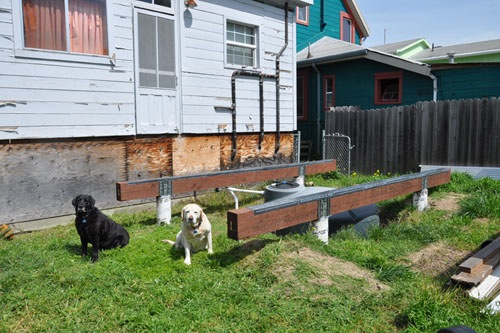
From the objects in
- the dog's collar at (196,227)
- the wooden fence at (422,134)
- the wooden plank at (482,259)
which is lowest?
the wooden plank at (482,259)

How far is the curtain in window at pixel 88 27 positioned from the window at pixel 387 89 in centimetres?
1075

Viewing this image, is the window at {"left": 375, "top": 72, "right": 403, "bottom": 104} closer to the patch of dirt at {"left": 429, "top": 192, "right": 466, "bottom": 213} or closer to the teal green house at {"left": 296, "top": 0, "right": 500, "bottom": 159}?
the teal green house at {"left": 296, "top": 0, "right": 500, "bottom": 159}

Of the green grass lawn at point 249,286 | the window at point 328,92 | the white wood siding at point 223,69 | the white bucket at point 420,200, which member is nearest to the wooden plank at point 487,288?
the green grass lawn at point 249,286

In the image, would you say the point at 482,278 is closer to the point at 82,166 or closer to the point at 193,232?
the point at 193,232

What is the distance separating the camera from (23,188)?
22.3 ft

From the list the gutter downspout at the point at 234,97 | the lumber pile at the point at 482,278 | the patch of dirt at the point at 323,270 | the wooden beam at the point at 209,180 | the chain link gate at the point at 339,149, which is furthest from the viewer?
the chain link gate at the point at 339,149

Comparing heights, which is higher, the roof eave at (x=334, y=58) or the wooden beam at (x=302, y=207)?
the roof eave at (x=334, y=58)

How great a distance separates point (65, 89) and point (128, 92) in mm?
1239

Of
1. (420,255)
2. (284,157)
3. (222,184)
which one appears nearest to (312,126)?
(284,157)

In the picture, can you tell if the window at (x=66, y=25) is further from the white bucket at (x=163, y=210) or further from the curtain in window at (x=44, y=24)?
the white bucket at (x=163, y=210)

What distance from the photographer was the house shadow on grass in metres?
4.64

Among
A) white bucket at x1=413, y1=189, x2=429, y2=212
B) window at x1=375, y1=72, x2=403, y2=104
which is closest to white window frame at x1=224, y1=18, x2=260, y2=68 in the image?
white bucket at x1=413, y1=189, x2=429, y2=212

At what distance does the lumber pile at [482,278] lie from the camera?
3568mm

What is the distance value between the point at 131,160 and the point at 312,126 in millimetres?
10556
